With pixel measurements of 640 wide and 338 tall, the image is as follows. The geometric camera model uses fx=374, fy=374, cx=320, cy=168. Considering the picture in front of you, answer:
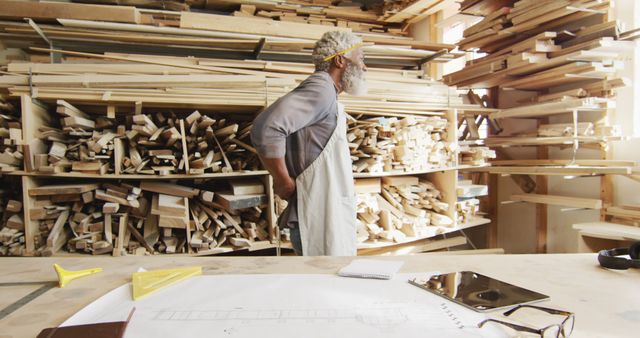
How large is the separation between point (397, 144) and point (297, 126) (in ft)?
6.23

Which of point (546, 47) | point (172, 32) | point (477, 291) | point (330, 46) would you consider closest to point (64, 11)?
point (172, 32)

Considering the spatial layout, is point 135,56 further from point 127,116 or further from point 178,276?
point 178,276

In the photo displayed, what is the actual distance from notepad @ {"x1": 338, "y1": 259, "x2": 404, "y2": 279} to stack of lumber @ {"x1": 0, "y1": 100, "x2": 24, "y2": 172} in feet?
8.48

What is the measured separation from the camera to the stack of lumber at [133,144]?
2678 mm

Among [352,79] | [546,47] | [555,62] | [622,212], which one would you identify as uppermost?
[546,47]

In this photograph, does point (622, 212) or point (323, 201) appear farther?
point (622, 212)

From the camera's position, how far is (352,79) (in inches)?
92.0

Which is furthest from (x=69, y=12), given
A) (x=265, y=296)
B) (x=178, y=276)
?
(x=265, y=296)

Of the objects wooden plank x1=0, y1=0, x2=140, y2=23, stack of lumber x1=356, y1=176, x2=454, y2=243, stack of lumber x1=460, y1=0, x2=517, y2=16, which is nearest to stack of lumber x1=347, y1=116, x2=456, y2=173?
stack of lumber x1=356, y1=176, x2=454, y2=243

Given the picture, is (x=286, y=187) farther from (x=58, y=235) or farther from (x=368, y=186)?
(x=58, y=235)

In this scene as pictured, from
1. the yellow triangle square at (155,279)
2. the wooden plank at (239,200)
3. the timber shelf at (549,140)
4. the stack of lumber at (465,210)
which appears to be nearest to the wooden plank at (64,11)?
the wooden plank at (239,200)

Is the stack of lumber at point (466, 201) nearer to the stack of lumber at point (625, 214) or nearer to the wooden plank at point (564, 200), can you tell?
the wooden plank at point (564, 200)

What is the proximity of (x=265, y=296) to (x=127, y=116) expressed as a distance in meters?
2.55

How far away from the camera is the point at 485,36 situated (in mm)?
4453
